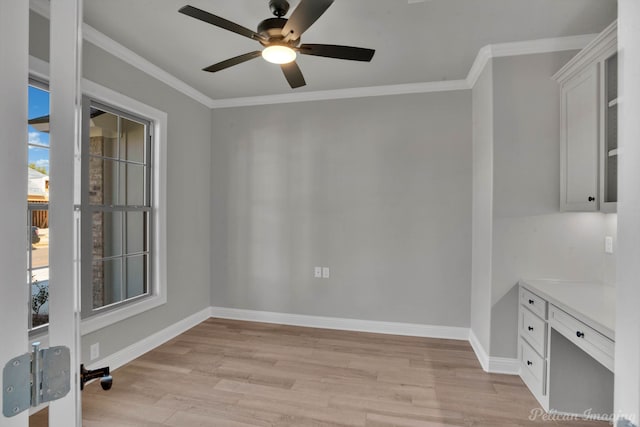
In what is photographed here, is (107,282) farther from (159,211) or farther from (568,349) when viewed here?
(568,349)

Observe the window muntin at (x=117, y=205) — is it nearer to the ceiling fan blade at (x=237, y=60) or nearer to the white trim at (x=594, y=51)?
the ceiling fan blade at (x=237, y=60)

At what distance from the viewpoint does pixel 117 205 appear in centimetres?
288

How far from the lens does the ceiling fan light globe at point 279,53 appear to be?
2.02m

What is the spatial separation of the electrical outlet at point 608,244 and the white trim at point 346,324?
1.49 metres

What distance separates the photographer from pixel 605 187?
198 cm

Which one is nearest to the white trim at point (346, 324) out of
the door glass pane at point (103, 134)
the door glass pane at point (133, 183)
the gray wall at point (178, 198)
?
the gray wall at point (178, 198)

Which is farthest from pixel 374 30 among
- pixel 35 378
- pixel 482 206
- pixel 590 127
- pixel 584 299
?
pixel 35 378

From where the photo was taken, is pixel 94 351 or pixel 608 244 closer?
pixel 608 244

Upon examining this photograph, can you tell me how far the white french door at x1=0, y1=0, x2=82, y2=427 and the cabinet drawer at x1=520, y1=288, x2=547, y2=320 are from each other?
8.57 feet

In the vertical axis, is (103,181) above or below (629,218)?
above

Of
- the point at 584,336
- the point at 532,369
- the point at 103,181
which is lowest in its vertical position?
the point at 532,369

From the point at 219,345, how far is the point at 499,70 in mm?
3598

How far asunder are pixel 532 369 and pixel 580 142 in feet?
5.54

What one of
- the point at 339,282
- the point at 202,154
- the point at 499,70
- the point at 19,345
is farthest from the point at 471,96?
the point at 19,345
